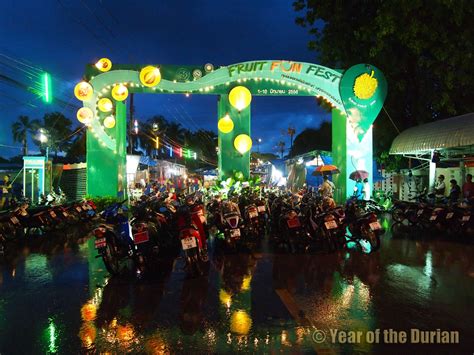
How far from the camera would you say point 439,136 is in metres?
13.7

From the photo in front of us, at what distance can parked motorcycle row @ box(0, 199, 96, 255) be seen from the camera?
9.69 meters

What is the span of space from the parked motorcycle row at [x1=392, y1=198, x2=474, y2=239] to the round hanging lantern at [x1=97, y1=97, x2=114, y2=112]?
459 inches

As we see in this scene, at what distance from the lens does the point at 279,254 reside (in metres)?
8.41

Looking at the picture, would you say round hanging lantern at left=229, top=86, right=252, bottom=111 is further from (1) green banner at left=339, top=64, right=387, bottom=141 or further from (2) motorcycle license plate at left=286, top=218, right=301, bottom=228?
(2) motorcycle license plate at left=286, top=218, right=301, bottom=228

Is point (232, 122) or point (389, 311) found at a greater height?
point (232, 122)

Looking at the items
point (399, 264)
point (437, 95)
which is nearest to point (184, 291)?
point (399, 264)

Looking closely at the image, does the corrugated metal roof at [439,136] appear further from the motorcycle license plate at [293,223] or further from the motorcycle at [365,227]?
the motorcycle license plate at [293,223]

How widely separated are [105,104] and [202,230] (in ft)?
33.4

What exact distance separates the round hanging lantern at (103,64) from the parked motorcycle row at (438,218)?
12.4 meters

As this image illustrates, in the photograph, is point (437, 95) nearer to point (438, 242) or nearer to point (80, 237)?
point (438, 242)

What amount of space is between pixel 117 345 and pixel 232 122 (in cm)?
1372

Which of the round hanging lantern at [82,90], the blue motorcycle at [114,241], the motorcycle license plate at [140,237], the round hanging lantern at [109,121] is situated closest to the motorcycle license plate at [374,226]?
the motorcycle license plate at [140,237]

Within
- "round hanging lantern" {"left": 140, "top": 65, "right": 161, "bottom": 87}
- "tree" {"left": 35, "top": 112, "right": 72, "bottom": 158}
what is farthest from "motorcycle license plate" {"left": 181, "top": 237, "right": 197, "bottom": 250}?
"tree" {"left": 35, "top": 112, "right": 72, "bottom": 158}

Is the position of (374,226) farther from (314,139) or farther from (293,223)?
(314,139)
